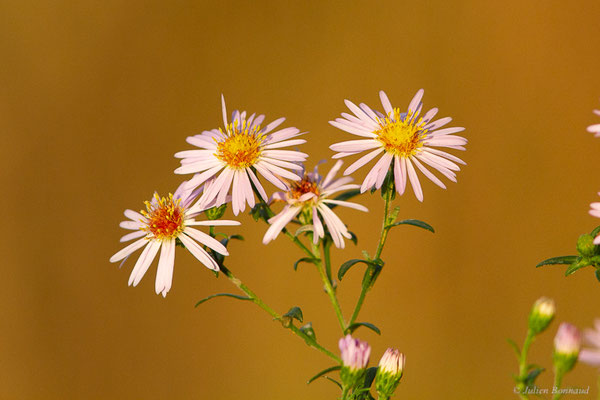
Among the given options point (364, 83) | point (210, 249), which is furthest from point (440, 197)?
point (210, 249)

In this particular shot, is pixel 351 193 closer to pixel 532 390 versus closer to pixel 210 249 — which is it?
pixel 210 249

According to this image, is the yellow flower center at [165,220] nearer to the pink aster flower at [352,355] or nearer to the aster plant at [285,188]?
the aster plant at [285,188]

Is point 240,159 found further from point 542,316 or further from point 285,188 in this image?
point 542,316

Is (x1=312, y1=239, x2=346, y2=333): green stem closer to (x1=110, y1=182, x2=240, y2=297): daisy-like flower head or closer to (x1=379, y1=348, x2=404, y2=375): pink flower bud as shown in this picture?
(x1=379, y1=348, x2=404, y2=375): pink flower bud

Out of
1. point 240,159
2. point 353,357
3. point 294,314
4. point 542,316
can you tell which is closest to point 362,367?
point 353,357

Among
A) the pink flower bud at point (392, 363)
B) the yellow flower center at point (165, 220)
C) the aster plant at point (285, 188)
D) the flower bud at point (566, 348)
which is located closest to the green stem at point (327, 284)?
the aster plant at point (285, 188)

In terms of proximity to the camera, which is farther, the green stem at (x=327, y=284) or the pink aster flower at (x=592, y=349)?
the green stem at (x=327, y=284)

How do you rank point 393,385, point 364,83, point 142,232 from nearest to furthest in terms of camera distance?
point 393,385 < point 142,232 < point 364,83
